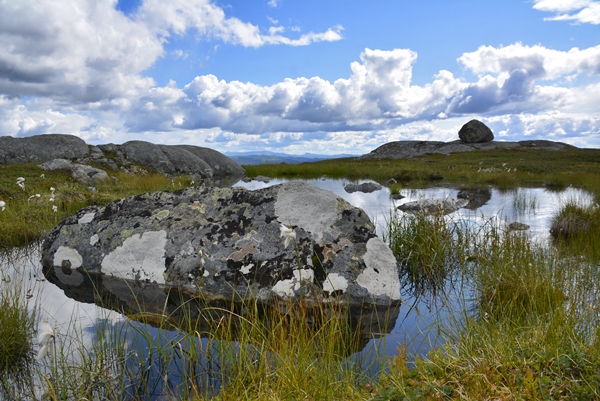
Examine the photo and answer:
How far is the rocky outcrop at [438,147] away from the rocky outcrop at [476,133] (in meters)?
1.20

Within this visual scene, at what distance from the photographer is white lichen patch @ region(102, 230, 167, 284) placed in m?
5.93

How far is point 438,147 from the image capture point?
2625 inches

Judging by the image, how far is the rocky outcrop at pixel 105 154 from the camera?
77.8ft

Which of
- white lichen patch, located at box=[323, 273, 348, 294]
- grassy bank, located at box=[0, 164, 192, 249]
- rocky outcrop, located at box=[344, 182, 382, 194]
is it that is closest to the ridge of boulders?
rocky outcrop, located at box=[344, 182, 382, 194]

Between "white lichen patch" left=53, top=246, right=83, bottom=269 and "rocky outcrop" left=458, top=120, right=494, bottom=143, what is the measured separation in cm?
7204

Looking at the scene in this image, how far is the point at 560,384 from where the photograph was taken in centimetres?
278

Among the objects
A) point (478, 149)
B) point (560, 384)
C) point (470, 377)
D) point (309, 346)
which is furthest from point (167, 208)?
point (478, 149)

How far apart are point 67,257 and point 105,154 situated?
70.9ft

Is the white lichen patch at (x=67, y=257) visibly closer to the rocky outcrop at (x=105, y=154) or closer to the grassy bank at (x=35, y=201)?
the grassy bank at (x=35, y=201)

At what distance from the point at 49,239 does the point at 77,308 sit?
2620 millimetres

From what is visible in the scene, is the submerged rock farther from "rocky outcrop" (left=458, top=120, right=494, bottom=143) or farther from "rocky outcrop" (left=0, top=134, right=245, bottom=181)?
"rocky outcrop" (left=458, top=120, right=494, bottom=143)

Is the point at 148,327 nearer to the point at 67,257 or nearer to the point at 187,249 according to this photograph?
the point at 187,249

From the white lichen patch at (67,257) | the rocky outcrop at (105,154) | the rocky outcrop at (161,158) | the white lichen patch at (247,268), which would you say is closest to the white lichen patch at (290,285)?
the white lichen patch at (247,268)

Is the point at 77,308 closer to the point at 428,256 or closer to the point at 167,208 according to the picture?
the point at 167,208
